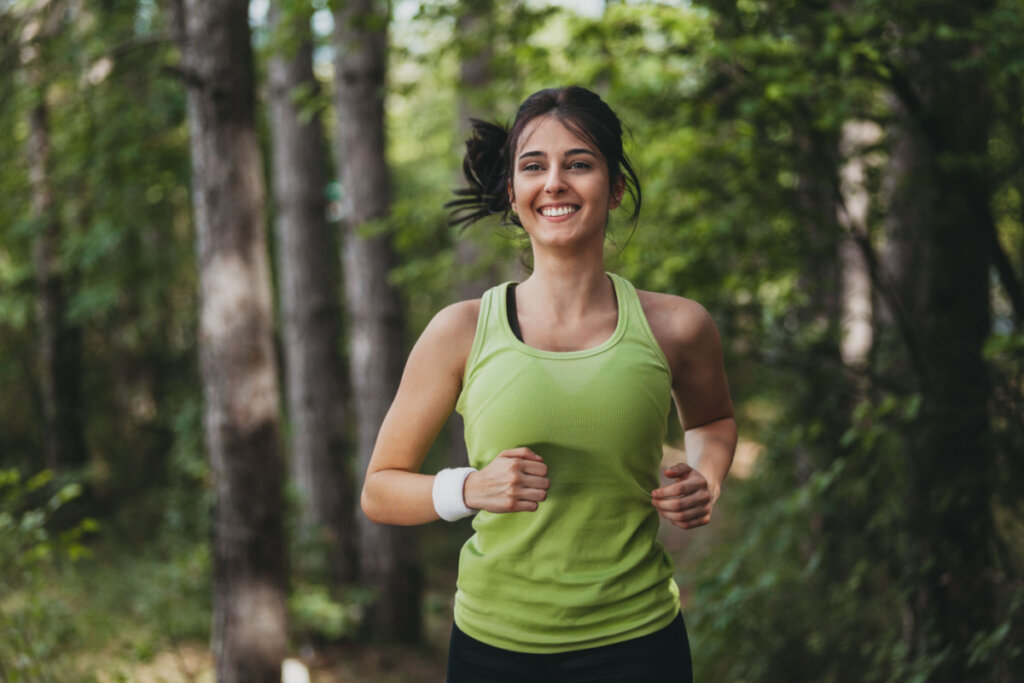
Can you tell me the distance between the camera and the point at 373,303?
8383mm

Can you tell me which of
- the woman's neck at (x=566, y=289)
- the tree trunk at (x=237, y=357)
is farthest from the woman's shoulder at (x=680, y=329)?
the tree trunk at (x=237, y=357)

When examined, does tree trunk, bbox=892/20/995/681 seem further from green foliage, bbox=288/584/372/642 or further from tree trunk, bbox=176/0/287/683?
green foliage, bbox=288/584/372/642

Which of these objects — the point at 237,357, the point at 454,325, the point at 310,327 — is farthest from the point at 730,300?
the point at 310,327

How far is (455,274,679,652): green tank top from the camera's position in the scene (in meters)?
1.88

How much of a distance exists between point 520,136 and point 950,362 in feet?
8.82

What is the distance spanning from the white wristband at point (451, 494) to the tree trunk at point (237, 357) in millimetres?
3083

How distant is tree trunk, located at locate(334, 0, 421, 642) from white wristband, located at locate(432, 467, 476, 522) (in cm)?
631

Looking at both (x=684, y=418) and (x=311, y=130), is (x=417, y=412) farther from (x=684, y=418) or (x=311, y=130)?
(x=311, y=130)

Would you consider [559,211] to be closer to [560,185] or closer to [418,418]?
[560,185]

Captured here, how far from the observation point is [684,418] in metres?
2.21

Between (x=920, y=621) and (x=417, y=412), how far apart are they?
2968 mm

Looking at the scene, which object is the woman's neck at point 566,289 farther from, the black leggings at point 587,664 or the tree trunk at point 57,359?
the tree trunk at point 57,359

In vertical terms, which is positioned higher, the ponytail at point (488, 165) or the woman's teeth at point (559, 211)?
the ponytail at point (488, 165)

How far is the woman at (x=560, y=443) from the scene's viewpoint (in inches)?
74.2
